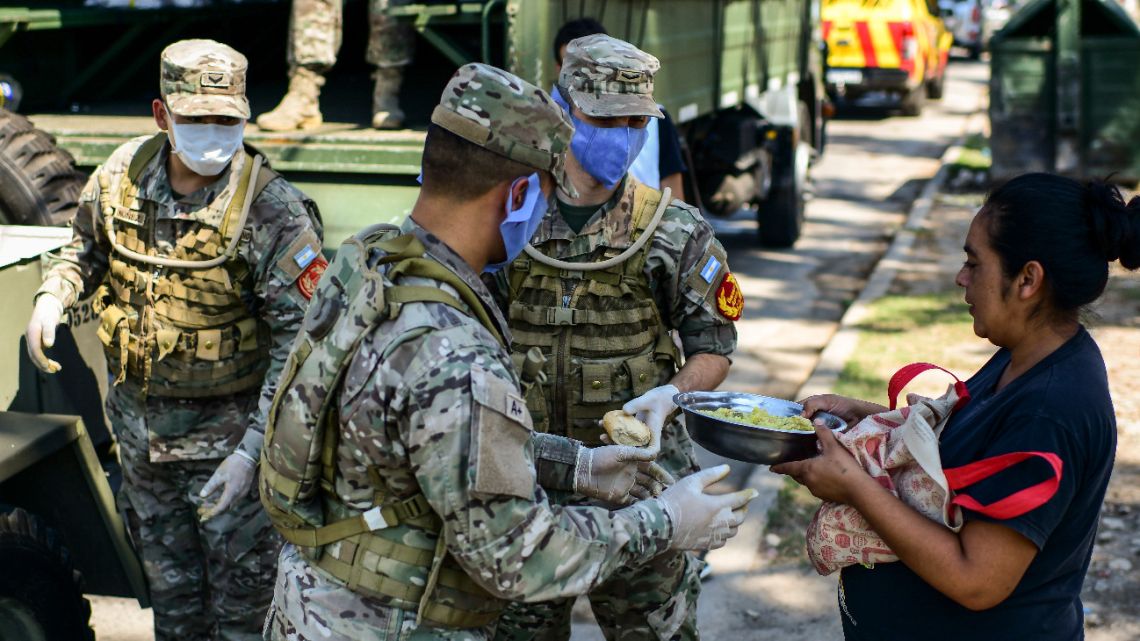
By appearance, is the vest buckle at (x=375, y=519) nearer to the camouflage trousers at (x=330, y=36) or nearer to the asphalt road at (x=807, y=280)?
the asphalt road at (x=807, y=280)

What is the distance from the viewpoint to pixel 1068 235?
218 centimetres

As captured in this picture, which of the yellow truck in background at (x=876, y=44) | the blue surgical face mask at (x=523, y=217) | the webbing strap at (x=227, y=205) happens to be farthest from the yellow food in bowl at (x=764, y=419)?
the yellow truck in background at (x=876, y=44)

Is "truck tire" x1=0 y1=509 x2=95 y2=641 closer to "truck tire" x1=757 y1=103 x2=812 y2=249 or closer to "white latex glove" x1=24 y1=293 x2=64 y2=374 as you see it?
"white latex glove" x1=24 y1=293 x2=64 y2=374

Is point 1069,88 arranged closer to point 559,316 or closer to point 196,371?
point 559,316

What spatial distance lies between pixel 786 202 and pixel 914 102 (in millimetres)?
9535

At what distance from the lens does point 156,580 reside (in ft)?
12.6

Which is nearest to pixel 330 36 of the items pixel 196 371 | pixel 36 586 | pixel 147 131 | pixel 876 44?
pixel 147 131

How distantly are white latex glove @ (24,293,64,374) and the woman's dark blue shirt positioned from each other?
2.37m

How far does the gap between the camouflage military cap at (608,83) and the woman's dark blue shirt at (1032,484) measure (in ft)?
4.14

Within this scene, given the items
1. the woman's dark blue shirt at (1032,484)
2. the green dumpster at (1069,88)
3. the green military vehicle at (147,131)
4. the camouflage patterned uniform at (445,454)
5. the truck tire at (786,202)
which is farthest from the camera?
the green dumpster at (1069,88)

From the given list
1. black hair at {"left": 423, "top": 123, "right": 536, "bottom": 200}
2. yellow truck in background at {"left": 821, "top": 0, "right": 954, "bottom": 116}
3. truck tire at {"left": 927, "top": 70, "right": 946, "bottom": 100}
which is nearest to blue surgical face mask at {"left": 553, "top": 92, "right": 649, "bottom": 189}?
black hair at {"left": 423, "top": 123, "right": 536, "bottom": 200}

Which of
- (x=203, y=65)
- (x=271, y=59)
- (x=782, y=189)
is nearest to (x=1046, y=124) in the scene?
(x=782, y=189)

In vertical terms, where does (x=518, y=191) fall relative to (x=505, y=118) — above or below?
below

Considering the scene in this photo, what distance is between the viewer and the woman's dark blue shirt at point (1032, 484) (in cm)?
211
